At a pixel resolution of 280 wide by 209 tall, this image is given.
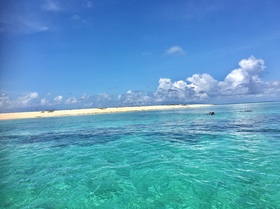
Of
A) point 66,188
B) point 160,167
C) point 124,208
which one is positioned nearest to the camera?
point 124,208

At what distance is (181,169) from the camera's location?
1197cm

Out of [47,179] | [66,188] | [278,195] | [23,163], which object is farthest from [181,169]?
[23,163]

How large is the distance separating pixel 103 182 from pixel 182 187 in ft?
13.1

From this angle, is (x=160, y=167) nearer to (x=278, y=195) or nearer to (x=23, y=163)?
(x=278, y=195)

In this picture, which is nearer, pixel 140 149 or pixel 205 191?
pixel 205 191

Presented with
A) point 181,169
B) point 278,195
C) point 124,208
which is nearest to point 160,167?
point 181,169

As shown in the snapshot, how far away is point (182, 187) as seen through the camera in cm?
944

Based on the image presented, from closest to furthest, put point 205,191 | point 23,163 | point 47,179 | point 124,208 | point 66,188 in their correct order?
point 124,208
point 205,191
point 66,188
point 47,179
point 23,163

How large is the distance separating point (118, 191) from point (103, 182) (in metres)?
1.40

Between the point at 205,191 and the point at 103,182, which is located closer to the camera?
the point at 205,191

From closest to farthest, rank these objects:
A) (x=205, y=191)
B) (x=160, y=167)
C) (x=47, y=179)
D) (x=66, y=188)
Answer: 1. (x=205, y=191)
2. (x=66, y=188)
3. (x=47, y=179)
4. (x=160, y=167)

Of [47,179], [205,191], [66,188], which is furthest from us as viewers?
[47,179]

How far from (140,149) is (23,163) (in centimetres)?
924

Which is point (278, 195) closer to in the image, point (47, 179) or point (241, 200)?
point (241, 200)
